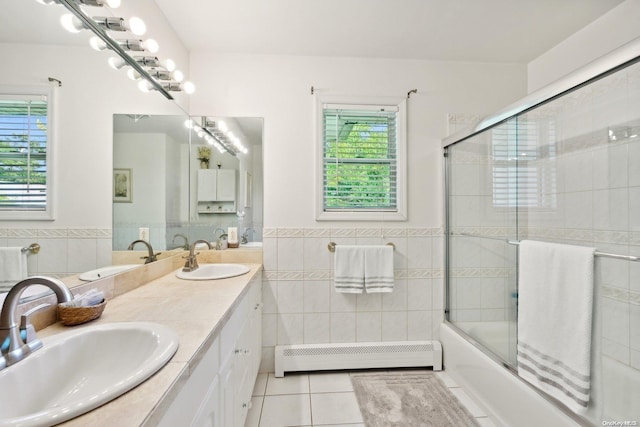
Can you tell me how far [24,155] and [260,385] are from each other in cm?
180

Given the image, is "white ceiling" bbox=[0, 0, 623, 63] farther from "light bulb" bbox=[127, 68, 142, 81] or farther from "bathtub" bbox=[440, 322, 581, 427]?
"bathtub" bbox=[440, 322, 581, 427]

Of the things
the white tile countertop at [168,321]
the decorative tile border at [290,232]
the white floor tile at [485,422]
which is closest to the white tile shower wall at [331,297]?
the decorative tile border at [290,232]

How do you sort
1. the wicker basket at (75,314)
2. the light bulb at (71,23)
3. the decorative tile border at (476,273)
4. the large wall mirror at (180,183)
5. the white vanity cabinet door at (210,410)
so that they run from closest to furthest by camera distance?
1. the white vanity cabinet door at (210,410)
2. the wicker basket at (75,314)
3. the light bulb at (71,23)
4. the large wall mirror at (180,183)
5. the decorative tile border at (476,273)

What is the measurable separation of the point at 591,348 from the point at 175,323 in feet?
A: 5.26

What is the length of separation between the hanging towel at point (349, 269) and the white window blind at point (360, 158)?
0.32 m

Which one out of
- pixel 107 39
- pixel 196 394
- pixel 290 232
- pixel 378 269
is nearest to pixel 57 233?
pixel 196 394

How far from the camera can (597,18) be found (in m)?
1.72

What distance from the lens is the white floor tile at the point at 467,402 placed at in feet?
5.32

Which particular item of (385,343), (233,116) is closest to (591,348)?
(385,343)

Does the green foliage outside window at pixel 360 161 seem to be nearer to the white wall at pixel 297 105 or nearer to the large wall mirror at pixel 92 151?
the white wall at pixel 297 105

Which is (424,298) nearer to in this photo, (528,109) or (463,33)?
(528,109)

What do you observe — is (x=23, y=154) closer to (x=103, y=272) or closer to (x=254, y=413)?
(x=103, y=272)

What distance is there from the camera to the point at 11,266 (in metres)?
0.84

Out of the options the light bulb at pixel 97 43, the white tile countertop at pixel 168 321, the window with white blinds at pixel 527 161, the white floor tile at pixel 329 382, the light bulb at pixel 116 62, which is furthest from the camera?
the white floor tile at pixel 329 382
